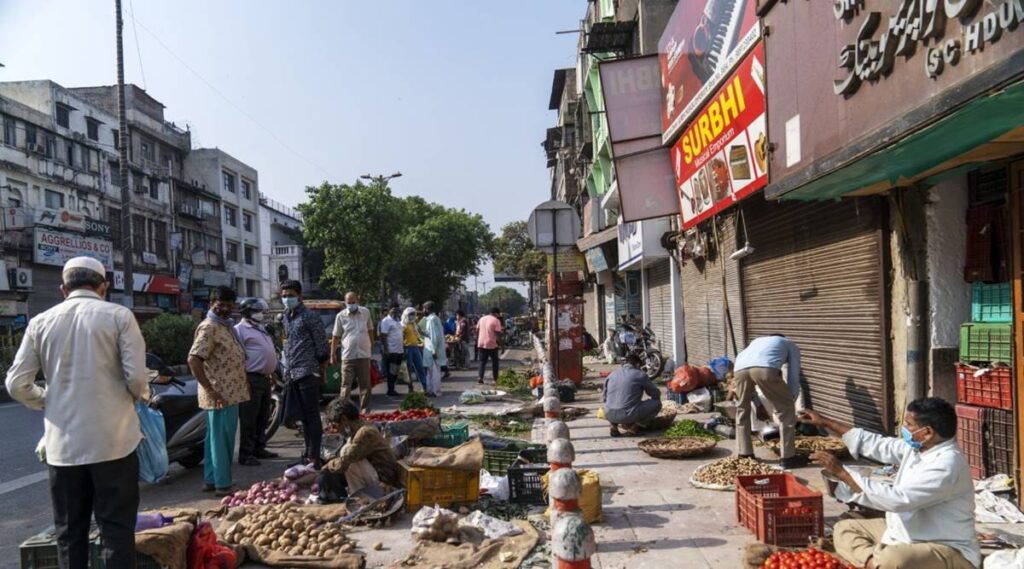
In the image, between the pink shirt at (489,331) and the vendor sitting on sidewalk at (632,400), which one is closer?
the vendor sitting on sidewalk at (632,400)

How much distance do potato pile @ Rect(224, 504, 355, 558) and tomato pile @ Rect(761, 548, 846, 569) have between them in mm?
2911

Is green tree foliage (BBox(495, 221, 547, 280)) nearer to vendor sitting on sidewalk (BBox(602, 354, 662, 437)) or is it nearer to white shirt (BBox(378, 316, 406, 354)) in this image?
white shirt (BBox(378, 316, 406, 354))

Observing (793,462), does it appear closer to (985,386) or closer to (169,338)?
(985,386)

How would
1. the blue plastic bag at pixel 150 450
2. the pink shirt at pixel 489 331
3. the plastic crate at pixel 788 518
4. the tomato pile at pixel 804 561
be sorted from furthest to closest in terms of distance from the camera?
1. the pink shirt at pixel 489 331
2. the blue plastic bag at pixel 150 450
3. the plastic crate at pixel 788 518
4. the tomato pile at pixel 804 561

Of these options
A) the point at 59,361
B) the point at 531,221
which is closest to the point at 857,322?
the point at 531,221

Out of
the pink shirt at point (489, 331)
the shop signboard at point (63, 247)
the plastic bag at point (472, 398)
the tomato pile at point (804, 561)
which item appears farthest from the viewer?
the shop signboard at point (63, 247)

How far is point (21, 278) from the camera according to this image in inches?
1070

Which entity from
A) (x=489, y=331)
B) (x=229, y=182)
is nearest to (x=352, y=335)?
(x=489, y=331)

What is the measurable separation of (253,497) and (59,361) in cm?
277

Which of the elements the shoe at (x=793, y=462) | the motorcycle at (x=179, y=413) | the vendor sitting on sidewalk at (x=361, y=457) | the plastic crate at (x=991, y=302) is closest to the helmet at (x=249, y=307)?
the motorcycle at (x=179, y=413)

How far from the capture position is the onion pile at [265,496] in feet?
20.3

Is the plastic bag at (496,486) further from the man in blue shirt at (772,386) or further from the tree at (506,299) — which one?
the tree at (506,299)

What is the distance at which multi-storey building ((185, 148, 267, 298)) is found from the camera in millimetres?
46156

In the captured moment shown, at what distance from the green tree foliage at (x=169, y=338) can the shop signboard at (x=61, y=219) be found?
12.8 meters
